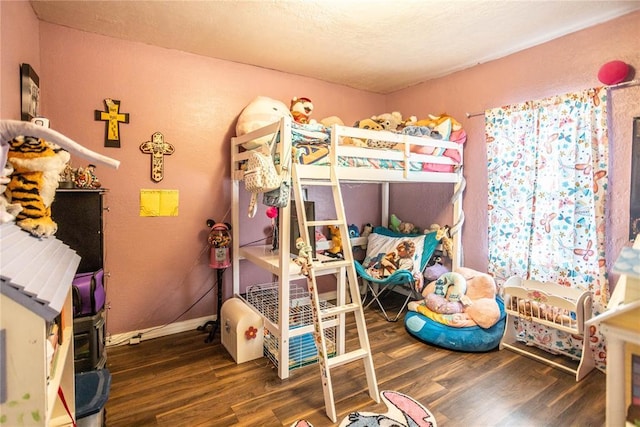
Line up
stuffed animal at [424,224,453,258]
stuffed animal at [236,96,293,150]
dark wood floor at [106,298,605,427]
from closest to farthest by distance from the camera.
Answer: dark wood floor at [106,298,605,427], stuffed animal at [236,96,293,150], stuffed animal at [424,224,453,258]

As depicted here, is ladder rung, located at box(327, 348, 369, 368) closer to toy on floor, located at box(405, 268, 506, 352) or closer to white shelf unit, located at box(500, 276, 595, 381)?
toy on floor, located at box(405, 268, 506, 352)

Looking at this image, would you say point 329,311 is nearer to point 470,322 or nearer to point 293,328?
point 293,328

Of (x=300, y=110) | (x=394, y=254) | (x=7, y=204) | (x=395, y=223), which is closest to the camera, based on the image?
(x=7, y=204)

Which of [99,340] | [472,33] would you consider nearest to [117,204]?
[99,340]

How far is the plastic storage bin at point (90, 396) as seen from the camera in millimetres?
1320

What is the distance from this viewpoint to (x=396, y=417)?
5.81 ft

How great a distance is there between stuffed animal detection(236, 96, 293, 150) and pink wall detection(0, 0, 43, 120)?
1.39 metres

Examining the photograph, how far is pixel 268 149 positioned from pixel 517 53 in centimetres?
226

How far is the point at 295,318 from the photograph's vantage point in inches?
101

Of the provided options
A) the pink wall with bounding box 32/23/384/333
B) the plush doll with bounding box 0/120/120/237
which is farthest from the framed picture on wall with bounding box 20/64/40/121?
the plush doll with bounding box 0/120/120/237

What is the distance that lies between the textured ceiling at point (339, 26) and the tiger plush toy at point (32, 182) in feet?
5.04

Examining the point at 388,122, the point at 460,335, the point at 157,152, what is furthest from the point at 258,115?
the point at 460,335

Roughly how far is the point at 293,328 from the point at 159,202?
60.0 inches

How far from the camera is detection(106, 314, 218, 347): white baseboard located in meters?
2.61
